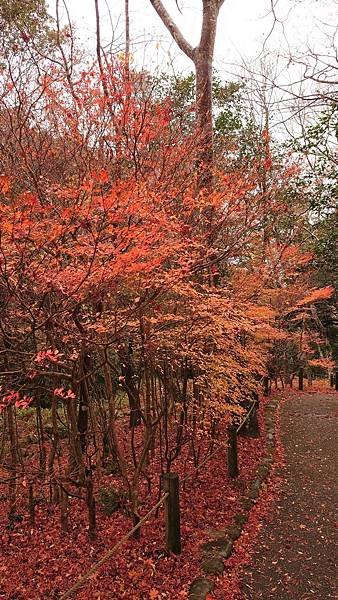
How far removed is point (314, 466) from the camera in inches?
348

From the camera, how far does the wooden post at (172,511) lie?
205 inches

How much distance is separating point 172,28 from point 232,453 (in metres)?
8.44

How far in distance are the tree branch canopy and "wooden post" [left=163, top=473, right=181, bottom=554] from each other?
25.8 ft

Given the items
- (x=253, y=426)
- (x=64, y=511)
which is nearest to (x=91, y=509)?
(x=64, y=511)

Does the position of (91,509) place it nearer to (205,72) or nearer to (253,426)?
(253,426)

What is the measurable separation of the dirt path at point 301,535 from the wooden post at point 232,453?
0.92 meters

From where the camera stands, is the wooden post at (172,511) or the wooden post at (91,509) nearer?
the wooden post at (172,511)

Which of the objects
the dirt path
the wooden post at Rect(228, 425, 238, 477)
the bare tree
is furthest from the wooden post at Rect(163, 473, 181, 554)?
the bare tree

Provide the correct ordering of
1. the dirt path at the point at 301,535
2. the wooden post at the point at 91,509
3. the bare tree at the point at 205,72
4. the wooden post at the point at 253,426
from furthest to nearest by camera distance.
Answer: the wooden post at the point at 253,426, the bare tree at the point at 205,72, the wooden post at the point at 91,509, the dirt path at the point at 301,535

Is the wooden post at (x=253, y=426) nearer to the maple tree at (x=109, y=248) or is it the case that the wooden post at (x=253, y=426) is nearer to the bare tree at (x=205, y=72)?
the maple tree at (x=109, y=248)

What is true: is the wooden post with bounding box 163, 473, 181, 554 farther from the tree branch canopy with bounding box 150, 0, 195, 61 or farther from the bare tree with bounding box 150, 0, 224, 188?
the tree branch canopy with bounding box 150, 0, 195, 61

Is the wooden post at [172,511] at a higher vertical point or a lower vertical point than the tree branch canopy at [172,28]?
lower

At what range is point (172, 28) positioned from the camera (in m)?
8.78

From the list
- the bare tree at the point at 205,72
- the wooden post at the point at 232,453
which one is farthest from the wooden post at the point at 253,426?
the bare tree at the point at 205,72
